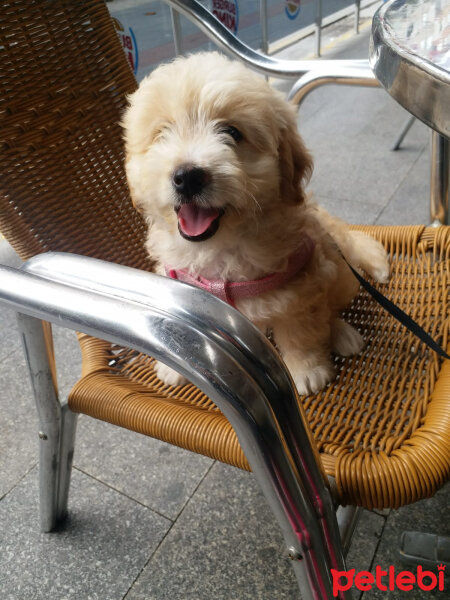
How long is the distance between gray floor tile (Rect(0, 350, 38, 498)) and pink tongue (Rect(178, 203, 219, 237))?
89cm

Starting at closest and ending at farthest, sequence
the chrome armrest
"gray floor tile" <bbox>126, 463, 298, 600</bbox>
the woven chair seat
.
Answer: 1. the woven chair seat
2. "gray floor tile" <bbox>126, 463, 298, 600</bbox>
3. the chrome armrest

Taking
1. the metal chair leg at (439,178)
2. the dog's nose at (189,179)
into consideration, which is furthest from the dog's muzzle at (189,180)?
the metal chair leg at (439,178)

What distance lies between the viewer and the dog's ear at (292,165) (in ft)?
3.10

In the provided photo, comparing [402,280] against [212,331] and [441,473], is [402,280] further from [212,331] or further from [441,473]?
[212,331]

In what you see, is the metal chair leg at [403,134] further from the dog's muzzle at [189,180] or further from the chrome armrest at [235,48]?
the dog's muzzle at [189,180]

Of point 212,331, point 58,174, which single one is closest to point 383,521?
point 212,331

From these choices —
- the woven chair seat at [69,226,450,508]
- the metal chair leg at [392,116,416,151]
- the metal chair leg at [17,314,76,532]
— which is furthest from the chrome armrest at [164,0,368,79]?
the metal chair leg at [392,116,416,151]

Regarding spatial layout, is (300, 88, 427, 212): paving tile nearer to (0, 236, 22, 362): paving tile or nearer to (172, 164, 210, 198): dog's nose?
(0, 236, 22, 362): paving tile

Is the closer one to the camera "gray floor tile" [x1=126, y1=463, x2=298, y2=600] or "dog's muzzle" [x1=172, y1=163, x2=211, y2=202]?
"dog's muzzle" [x1=172, y1=163, x2=211, y2=202]

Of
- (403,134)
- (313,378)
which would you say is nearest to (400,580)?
(313,378)

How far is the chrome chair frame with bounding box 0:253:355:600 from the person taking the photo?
1.66 ft

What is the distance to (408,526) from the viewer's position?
1.14 meters

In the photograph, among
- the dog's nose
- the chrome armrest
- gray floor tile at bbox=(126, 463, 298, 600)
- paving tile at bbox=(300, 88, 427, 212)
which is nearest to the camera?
the dog's nose

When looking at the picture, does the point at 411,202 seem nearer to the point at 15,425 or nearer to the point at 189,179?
the point at 189,179
